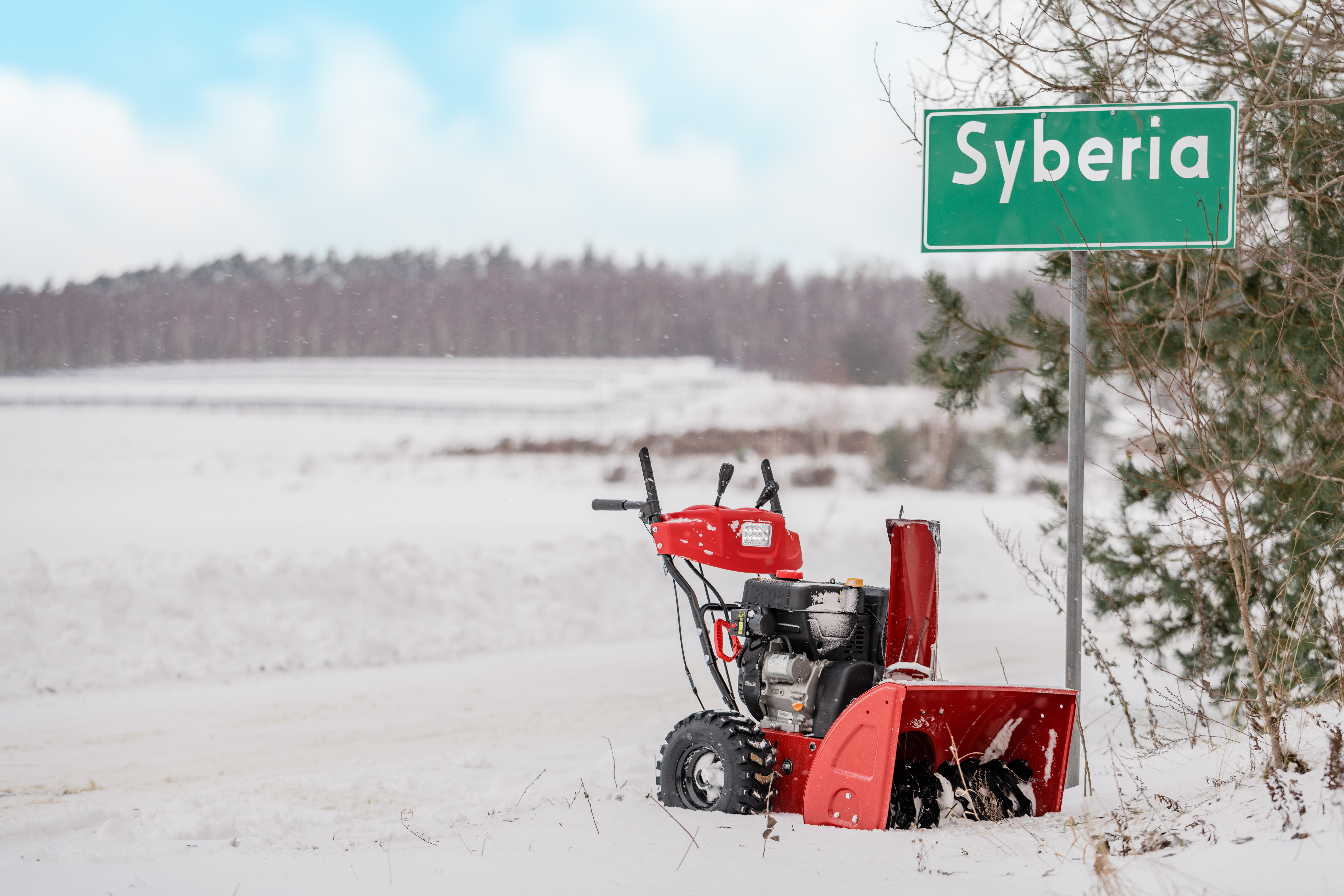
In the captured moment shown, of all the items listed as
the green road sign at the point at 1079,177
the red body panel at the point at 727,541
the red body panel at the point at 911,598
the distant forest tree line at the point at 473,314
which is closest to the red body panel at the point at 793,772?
the red body panel at the point at 911,598

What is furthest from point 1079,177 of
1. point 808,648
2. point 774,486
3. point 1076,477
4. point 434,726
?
point 434,726

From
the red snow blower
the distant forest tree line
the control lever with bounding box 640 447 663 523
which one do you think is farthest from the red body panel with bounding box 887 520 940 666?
the distant forest tree line

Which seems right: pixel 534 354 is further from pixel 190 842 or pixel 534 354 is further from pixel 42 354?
pixel 190 842

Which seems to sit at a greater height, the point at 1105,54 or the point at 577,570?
the point at 1105,54

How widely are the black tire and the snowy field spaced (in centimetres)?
15

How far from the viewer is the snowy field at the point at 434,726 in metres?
3.39

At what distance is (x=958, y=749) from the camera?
4.35 m

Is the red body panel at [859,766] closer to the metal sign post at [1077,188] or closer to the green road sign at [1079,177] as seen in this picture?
the metal sign post at [1077,188]

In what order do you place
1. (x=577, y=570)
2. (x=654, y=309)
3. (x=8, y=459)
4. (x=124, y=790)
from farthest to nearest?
(x=654, y=309)
(x=8, y=459)
(x=577, y=570)
(x=124, y=790)

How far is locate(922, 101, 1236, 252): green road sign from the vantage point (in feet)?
14.8

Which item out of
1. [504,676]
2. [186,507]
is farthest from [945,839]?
[186,507]

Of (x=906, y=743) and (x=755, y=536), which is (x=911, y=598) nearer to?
(x=906, y=743)

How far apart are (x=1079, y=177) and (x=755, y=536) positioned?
196 centimetres

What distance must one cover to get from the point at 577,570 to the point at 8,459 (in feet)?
59.3
